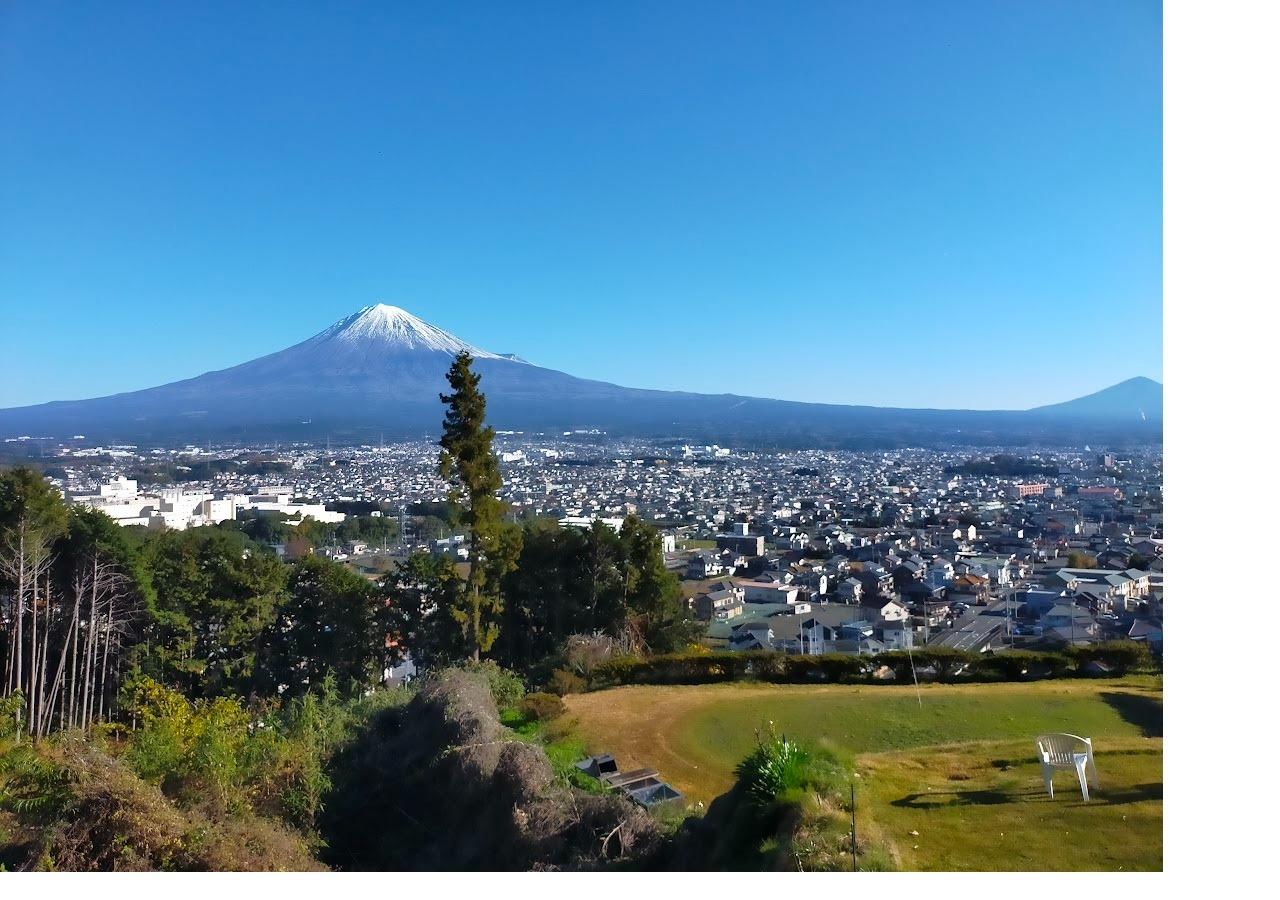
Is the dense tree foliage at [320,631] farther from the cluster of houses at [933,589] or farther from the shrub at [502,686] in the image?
the cluster of houses at [933,589]

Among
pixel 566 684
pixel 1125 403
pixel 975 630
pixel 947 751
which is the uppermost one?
pixel 1125 403

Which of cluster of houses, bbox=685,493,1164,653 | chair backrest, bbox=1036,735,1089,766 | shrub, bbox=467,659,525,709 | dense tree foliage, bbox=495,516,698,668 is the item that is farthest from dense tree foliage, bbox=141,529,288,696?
chair backrest, bbox=1036,735,1089,766

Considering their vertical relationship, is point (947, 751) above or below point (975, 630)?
above

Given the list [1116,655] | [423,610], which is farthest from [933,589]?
[423,610]

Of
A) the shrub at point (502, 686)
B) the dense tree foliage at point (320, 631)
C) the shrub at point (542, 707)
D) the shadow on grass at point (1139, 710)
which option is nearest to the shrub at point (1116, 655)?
A: the shadow on grass at point (1139, 710)

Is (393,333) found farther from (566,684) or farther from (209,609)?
(566,684)
